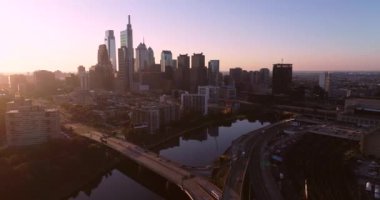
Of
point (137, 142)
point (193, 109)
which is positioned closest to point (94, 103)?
point (193, 109)

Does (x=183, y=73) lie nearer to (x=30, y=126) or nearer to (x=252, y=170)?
(x=30, y=126)

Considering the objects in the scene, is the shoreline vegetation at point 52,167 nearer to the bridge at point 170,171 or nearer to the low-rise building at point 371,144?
the bridge at point 170,171

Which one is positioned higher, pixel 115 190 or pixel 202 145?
pixel 202 145

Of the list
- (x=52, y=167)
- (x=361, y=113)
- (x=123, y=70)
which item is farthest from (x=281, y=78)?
(x=52, y=167)

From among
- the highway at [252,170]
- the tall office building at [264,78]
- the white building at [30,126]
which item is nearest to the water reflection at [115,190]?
the highway at [252,170]

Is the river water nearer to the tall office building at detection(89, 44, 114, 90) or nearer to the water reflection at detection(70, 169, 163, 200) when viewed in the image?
the water reflection at detection(70, 169, 163, 200)

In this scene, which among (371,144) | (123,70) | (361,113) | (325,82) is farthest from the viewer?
(123,70)

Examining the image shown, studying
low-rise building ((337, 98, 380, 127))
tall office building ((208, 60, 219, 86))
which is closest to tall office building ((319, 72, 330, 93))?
tall office building ((208, 60, 219, 86))
